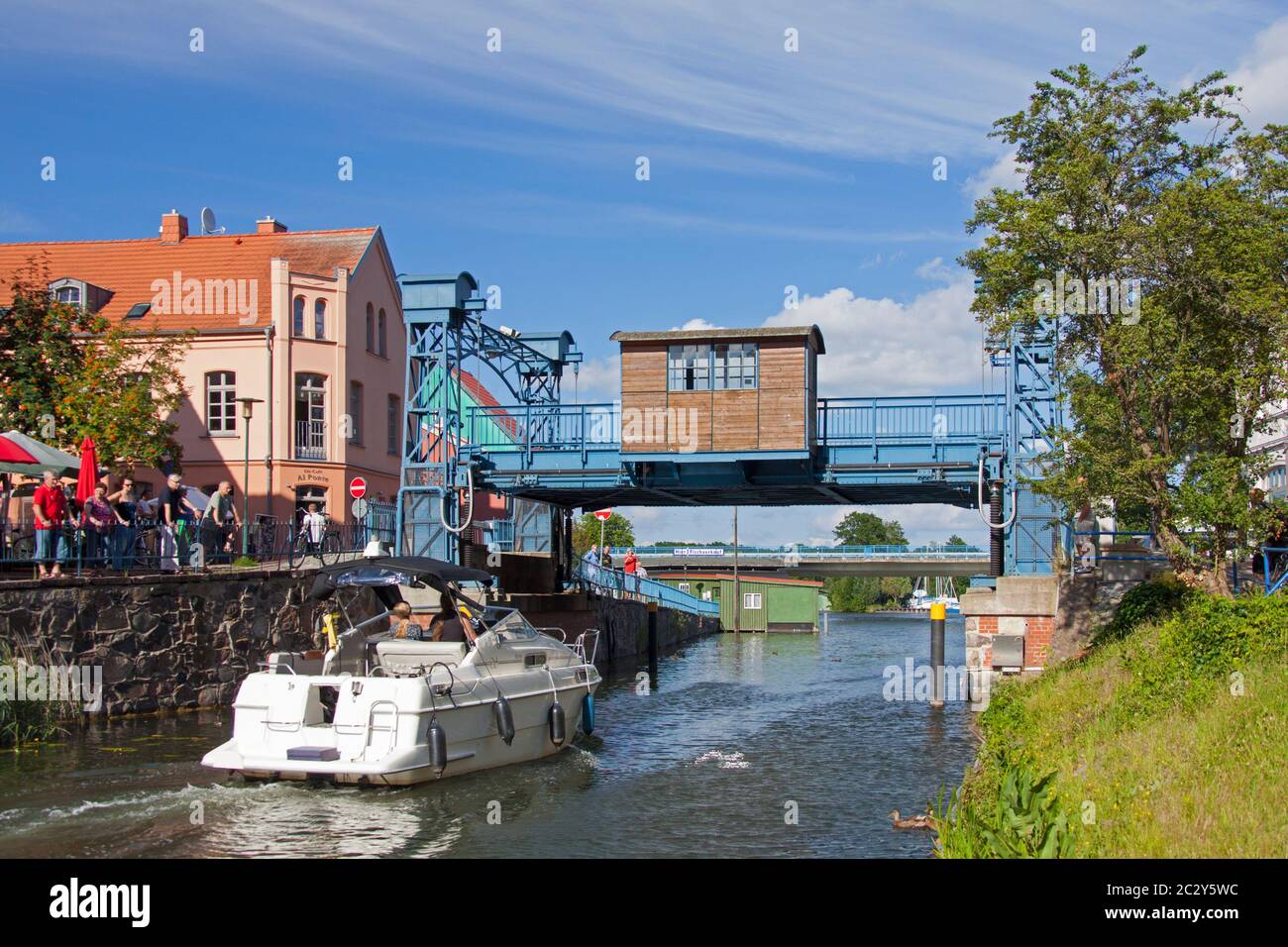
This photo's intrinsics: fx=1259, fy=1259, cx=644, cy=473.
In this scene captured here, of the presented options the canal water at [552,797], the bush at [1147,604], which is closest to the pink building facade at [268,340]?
the canal water at [552,797]

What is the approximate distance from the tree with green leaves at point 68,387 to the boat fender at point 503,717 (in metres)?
15.3

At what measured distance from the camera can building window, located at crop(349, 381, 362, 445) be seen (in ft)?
132

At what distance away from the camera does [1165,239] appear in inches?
730

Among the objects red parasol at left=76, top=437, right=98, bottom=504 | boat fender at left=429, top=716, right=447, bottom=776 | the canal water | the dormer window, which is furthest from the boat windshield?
the dormer window

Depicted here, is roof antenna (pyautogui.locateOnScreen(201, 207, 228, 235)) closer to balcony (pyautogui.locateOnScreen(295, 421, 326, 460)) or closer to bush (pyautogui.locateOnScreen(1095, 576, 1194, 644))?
balcony (pyautogui.locateOnScreen(295, 421, 326, 460))

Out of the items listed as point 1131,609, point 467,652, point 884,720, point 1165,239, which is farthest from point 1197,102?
point 467,652

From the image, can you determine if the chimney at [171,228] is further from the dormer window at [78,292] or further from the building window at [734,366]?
the building window at [734,366]

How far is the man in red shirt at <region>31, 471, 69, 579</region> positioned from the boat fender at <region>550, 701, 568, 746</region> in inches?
328

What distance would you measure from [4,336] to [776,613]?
45.6m

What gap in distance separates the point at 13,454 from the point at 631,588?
3155 cm

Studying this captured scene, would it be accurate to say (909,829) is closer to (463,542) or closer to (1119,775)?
(1119,775)

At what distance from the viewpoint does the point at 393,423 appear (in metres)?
44.1

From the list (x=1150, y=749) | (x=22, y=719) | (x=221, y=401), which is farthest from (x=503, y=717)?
(x=221, y=401)

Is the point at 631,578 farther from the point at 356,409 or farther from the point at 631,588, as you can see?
the point at 356,409
